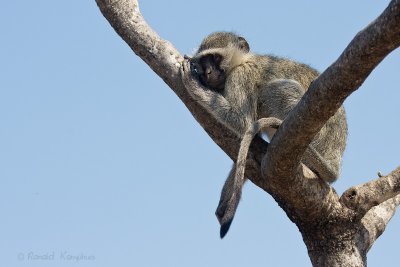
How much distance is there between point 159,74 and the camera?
9375 mm

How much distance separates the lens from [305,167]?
29.1 feet

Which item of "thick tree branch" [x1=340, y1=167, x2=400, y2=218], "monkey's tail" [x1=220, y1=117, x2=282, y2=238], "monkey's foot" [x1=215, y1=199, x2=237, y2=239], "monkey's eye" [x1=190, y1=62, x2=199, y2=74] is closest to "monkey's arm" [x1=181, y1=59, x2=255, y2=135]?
"monkey's eye" [x1=190, y1=62, x2=199, y2=74]

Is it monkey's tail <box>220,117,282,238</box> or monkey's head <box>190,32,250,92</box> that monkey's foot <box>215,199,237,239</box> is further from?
monkey's head <box>190,32,250,92</box>

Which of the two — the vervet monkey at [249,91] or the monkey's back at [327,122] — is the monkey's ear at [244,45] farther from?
the monkey's back at [327,122]

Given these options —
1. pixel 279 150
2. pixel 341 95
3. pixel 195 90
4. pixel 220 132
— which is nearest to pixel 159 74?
pixel 195 90

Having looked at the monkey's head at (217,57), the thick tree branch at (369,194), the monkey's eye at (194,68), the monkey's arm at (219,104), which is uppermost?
the monkey's head at (217,57)

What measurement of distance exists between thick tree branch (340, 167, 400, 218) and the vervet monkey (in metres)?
0.66

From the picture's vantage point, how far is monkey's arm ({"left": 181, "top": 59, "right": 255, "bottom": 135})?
9.30 metres

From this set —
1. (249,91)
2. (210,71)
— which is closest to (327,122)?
(249,91)

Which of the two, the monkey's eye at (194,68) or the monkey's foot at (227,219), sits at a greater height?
Answer: the monkey's eye at (194,68)

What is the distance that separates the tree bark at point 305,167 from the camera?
708 cm

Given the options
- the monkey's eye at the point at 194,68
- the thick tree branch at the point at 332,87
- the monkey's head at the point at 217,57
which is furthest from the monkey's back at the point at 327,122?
the thick tree branch at the point at 332,87

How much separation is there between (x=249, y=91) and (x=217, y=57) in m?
0.73

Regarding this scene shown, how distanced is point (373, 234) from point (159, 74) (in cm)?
327
